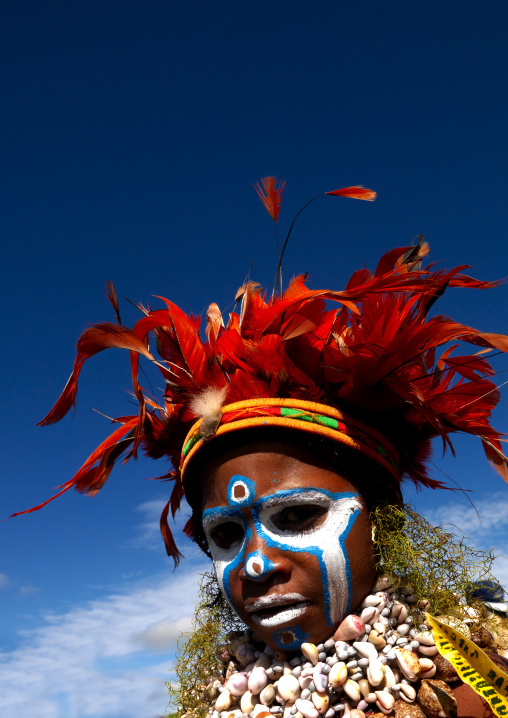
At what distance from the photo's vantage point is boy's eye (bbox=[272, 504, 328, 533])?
9.71ft

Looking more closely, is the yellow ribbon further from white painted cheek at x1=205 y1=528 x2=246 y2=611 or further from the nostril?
white painted cheek at x1=205 y1=528 x2=246 y2=611

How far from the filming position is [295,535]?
9.66 feet

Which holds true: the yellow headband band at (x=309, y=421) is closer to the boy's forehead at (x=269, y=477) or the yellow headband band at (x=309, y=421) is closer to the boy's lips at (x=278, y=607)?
the boy's forehead at (x=269, y=477)

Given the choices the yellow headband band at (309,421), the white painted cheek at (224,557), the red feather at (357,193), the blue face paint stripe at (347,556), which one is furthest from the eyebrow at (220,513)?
the red feather at (357,193)

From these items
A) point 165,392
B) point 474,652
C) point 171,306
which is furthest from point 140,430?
point 474,652

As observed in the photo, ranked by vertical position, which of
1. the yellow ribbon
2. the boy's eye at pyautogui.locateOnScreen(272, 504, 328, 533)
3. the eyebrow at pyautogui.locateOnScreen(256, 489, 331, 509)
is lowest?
Answer: the yellow ribbon

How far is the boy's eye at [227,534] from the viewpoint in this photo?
3162 mm

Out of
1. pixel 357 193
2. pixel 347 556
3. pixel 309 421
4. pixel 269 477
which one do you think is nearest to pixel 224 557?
pixel 269 477

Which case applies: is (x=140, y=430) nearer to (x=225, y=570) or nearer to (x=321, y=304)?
(x=225, y=570)

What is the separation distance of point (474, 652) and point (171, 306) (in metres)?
2.00

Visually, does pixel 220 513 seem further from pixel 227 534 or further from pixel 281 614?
pixel 281 614

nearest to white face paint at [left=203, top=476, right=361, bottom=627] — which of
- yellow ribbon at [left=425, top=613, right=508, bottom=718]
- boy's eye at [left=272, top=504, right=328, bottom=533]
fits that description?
boy's eye at [left=272, top=504, right=328, bottom=533]

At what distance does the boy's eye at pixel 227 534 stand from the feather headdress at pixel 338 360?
43cm

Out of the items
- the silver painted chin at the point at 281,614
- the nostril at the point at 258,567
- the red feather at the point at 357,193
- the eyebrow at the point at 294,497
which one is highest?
the red feather at the point at 357,193
